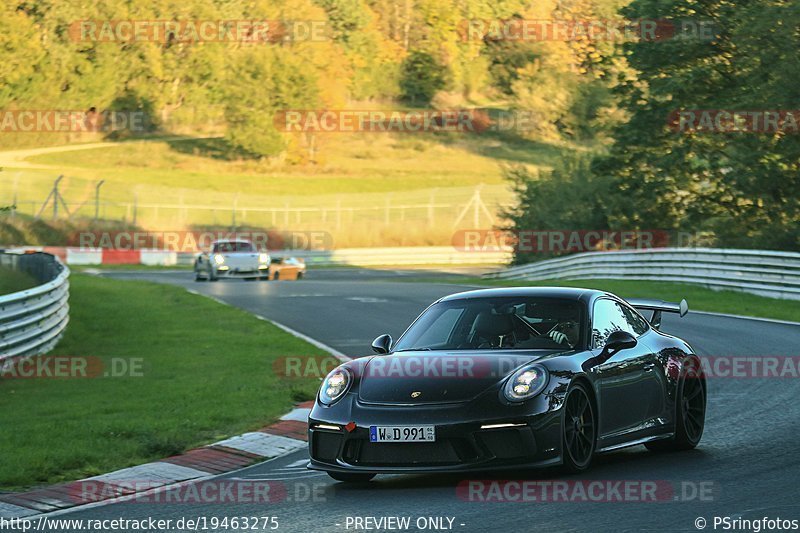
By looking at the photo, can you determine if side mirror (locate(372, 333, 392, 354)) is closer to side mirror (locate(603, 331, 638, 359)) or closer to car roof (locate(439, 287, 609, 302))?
car roof (locate(439, 287, 609, 302))

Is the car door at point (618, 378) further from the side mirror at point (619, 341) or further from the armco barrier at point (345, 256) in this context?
the armco barrier at point (345, 256)

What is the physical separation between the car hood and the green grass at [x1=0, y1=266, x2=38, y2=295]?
46.8 ft

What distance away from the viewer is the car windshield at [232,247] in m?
41.0

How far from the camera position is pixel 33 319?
17.1 meters

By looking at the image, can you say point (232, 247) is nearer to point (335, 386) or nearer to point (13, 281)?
point (13, 281)

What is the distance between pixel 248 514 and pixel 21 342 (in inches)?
391

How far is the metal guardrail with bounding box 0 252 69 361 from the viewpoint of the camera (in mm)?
15977

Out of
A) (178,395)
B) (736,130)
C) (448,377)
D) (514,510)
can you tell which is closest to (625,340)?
(448,377)

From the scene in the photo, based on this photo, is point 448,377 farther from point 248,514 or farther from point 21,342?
point 21,342

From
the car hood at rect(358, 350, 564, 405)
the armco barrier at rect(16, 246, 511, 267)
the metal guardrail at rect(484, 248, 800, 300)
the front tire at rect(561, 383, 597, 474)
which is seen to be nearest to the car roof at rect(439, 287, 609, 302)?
the car hood at rect(358, 350, 564, 405)

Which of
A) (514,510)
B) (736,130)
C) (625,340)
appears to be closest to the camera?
(514,510)

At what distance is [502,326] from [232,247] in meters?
32.5

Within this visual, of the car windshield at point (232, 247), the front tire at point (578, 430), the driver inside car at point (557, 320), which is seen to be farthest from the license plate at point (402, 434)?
the car windshield at point (232, 247)

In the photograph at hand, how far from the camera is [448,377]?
8.45 meters
